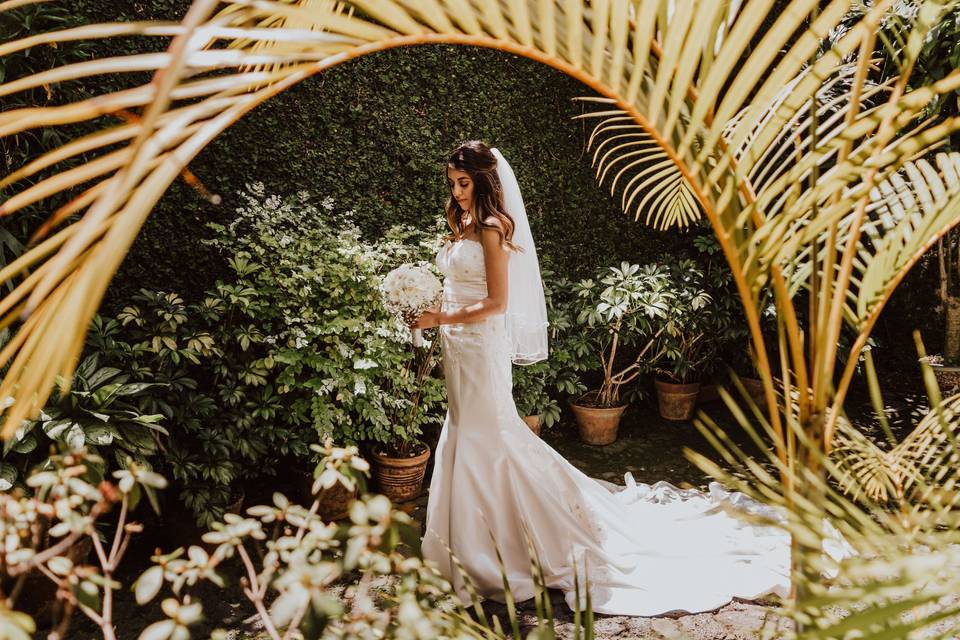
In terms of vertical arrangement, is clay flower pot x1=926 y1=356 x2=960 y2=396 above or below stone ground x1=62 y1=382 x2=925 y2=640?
above

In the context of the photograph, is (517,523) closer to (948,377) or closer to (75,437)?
(75,437)

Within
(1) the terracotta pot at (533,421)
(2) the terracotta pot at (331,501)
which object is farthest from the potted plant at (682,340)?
(2) the terracotta pot at (331,501)

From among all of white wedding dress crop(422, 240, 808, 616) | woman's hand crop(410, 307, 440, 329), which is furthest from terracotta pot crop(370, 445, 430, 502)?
woman's hand crop(410, 307, 440, 329)

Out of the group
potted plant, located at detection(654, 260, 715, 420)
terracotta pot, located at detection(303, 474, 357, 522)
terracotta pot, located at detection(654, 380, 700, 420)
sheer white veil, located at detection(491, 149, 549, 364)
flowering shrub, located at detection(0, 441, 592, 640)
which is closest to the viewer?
flowering shrub, located at detection(0, 441, 592, 640)

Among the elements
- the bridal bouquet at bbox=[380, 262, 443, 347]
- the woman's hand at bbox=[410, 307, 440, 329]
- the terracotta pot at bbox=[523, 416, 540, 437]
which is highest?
the bridal bouquet at bbox=[380, 262, 443, 347]

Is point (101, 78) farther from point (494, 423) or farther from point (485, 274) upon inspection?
point (494, 423)

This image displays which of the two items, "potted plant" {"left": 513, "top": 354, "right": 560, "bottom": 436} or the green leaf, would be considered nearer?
the green leaf

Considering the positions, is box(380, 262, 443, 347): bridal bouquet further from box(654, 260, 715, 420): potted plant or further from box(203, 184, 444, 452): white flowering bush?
box(654, 260, 715, 420): potted plant

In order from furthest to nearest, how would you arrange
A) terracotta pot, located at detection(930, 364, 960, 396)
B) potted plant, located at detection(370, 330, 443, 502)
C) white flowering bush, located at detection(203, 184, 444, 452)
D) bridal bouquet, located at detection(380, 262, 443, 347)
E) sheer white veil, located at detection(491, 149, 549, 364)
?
terracotta pot, located at detection(930, 364, 960, 396) < potted plant, located at detection(370, 330, 443, 502) < white flowering bush, located at detection(203, 184, 444, 452) < sheer white veil, located at detection(491, 149, 549, 364) < bridal bouquet, located at detection(380, 262, 443, 347)

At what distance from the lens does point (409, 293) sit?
114 inches

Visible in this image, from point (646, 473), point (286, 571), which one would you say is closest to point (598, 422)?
point (646, 473)

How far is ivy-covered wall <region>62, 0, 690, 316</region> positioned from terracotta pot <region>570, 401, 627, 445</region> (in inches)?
47.6

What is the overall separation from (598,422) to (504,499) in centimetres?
202

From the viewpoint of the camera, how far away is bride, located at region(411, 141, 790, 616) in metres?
2.79
